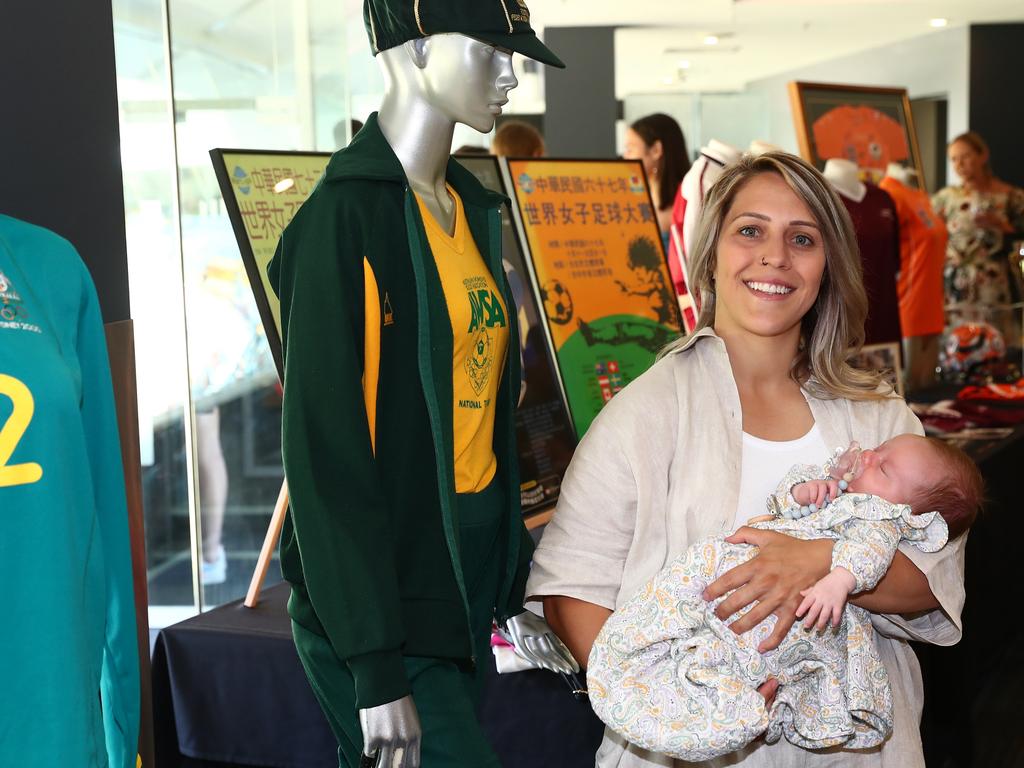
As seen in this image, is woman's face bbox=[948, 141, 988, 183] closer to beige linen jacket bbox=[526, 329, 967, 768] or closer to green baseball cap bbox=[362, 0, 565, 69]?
beige linen jacket bbox=[526, 329, 967, 768]

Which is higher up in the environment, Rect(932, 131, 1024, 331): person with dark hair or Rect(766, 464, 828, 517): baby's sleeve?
Rect(932, 131, 1024, 331): person with dark hair

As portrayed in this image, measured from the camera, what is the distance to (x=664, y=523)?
1.78m

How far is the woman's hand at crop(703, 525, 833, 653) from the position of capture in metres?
1.60

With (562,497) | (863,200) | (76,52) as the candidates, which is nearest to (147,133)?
(76,52)

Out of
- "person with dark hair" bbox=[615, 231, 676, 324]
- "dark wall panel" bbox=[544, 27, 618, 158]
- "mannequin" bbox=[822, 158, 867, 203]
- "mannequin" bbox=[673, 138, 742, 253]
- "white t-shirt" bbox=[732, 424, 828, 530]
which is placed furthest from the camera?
"dark wall panel" bbox=[544, 27, 618, 158]

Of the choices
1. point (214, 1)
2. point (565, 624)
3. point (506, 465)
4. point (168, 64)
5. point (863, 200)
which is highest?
point (214, 1)

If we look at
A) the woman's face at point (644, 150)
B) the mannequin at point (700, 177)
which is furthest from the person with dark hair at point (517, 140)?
the mannequin at point (700, 177)

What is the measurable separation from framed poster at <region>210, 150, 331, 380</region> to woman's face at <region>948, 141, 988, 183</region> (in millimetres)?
5803

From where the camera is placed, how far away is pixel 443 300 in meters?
1.52

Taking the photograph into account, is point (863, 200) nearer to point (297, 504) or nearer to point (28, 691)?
point (297, 504)

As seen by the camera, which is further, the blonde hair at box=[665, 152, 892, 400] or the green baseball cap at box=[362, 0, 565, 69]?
the blonde hair at box=[665, 152, 892, 400]

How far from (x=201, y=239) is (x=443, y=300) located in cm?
286

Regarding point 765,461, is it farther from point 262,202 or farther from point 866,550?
point 262,202

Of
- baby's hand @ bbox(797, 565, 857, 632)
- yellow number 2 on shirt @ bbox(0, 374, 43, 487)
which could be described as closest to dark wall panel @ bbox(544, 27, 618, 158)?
baby's hand @ bbox(797, 565, 857, 632)
